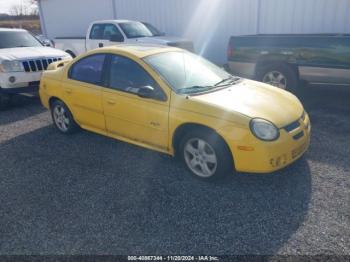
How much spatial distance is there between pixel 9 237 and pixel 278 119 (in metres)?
3.14

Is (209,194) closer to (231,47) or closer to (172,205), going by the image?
(172,205)

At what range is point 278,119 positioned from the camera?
3.67 meters

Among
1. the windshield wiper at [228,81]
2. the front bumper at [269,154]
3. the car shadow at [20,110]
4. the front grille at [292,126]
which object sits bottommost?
the car shadow at [20,110]

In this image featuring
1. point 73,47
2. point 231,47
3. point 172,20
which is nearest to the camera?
point 231,47

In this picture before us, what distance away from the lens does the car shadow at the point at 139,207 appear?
2949 mm

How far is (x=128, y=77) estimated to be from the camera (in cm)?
439

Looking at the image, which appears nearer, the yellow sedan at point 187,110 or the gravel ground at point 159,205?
the gravel ground at point 159,205

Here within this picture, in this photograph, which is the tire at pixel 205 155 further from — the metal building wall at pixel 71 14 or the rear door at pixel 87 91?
the metal building wall at pixel 71 14

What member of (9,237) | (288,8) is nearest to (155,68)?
(9,237)

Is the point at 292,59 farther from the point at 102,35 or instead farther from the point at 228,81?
the point at 102,35

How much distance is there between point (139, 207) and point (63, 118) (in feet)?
9.44

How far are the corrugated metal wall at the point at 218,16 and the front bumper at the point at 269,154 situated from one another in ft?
25.5

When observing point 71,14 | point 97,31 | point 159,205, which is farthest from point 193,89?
point 71,14

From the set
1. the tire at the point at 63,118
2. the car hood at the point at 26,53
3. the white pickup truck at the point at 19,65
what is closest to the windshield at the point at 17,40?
the white pickup truck at the point at 19,65
